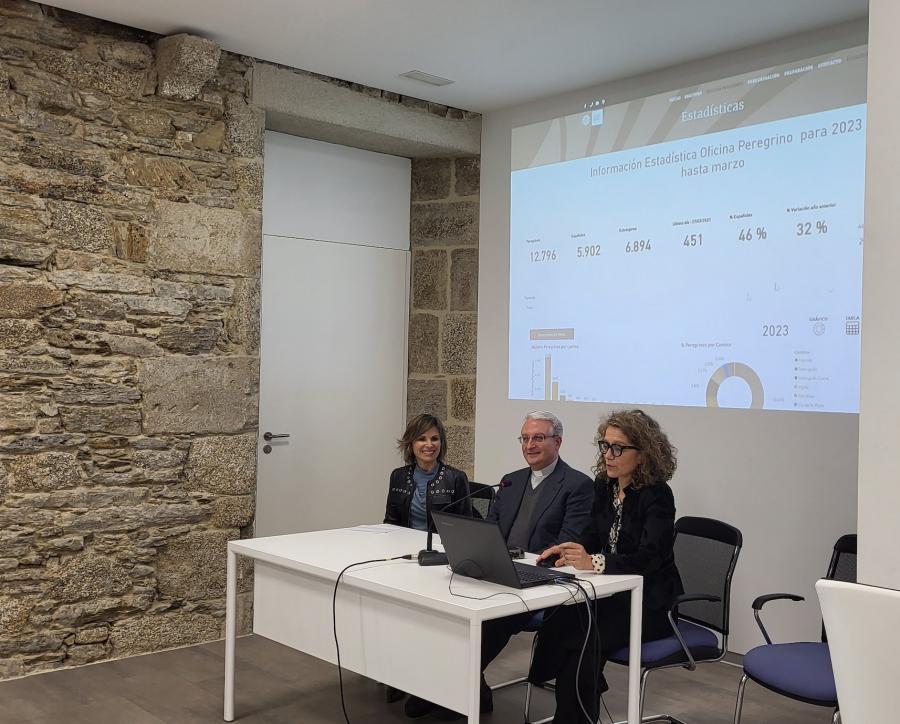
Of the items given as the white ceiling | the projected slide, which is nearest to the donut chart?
the projected slide

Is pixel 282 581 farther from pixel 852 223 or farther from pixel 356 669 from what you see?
pixel 852 223

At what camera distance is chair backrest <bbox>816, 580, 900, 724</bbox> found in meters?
1.89

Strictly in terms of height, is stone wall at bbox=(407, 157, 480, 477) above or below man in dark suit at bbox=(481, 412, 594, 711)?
above

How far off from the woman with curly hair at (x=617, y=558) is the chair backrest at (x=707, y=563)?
173 mm

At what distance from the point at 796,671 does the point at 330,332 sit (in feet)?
11.3

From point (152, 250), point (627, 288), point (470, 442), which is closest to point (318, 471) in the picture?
point (470, 442)

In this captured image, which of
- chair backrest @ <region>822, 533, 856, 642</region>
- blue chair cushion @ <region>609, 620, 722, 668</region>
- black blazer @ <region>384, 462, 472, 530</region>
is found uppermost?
black blazer @ <region>384, 462, 472, 530</region>

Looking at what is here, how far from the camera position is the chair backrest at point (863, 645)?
1.89 m

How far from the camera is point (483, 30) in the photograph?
176 inches

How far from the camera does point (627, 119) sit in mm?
5129

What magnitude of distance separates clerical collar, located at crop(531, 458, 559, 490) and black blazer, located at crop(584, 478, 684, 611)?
1.57ft

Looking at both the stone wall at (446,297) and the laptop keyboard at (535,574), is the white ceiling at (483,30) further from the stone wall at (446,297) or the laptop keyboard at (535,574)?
the laptop keyboard at (535,574)

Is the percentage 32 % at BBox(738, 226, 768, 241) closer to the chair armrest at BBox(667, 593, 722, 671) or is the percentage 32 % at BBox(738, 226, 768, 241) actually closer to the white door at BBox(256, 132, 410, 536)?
the chair armrest at BBox(667, 593, 722, 671)

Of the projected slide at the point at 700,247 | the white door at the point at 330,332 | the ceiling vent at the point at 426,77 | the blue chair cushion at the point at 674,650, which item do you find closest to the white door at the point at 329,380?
the white door at the point at 330,332
